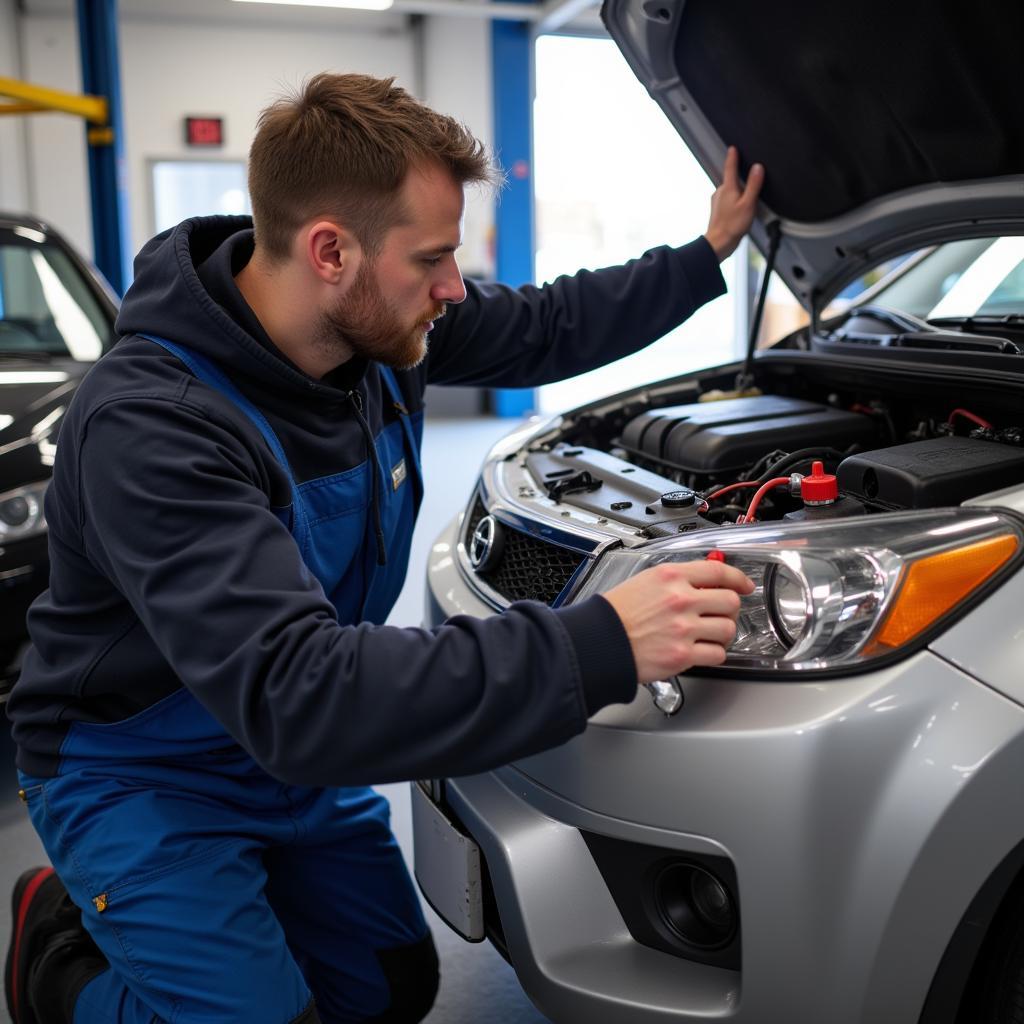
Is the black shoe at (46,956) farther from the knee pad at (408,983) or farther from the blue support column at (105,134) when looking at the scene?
the blue support column at (105,134)

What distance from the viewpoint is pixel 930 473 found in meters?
1.33

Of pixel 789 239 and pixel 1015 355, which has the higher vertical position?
pixel 789 239

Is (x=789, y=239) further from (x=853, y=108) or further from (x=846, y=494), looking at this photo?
(x=846, y=494)

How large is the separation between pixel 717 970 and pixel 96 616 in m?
0.89

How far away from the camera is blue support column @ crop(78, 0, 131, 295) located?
5535mm

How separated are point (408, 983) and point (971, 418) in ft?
4.10

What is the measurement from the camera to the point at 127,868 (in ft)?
4.70

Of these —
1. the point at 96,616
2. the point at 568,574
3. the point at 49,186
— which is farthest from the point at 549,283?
the point at 49,186

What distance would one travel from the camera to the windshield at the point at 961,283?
6.98ft

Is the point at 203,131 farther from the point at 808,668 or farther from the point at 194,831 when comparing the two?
the point at 808,668

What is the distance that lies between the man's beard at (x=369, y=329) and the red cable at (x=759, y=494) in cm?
49

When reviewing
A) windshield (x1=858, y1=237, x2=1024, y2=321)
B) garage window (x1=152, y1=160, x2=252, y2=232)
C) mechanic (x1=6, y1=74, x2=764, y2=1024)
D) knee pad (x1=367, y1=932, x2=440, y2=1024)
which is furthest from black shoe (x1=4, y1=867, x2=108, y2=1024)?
garage window (x1=152, y1=160, x2=252, y2=232)

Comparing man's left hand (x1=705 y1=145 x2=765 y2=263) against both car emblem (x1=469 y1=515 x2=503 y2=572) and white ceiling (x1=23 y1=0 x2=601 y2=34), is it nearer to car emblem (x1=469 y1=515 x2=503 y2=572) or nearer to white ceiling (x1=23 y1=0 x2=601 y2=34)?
car emblem (x1=469 y1=515 x2=503 y2=572)

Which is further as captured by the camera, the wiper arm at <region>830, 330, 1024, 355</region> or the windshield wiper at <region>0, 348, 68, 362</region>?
the windshield wiper at <region>0, 348, 68, 362</region>
